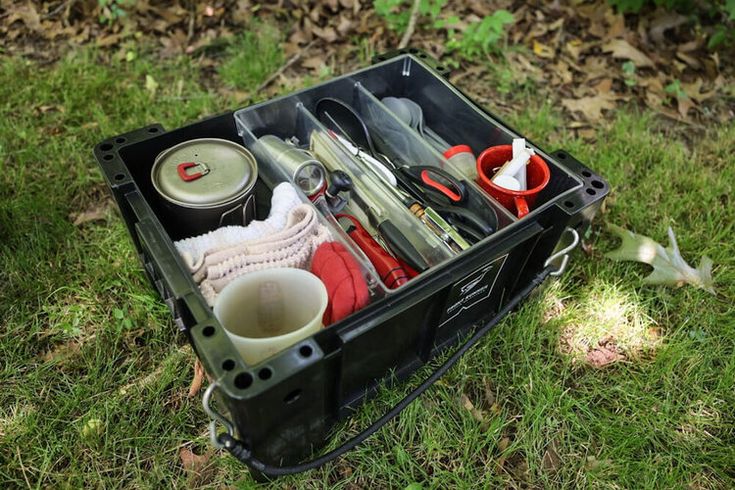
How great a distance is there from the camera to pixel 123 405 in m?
2.00

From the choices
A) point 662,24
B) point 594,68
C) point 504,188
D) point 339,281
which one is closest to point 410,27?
A: point 594,68

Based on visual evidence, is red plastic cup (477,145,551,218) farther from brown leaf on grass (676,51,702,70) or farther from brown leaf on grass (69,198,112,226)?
brown leaf on grass (676,51,702,70)

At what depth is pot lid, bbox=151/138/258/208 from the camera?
1.80 metres

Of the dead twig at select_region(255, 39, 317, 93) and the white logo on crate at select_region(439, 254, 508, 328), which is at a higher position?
the white logo on crate at select_region(439, 254, 508, 328)

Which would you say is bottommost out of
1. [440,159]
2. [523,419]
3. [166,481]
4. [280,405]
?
[166,481]

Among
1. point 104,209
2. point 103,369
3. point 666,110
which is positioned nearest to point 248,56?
point 104,209

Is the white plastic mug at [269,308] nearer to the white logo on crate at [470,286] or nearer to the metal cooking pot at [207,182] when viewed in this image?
the metal cooking pot at [207,182]

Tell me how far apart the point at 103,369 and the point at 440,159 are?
1.47 metres

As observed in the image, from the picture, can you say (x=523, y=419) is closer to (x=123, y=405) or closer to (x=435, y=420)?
(x=435, y=420)

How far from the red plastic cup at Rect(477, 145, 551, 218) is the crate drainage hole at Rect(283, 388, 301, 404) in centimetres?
97

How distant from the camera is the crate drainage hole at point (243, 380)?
1.33 m

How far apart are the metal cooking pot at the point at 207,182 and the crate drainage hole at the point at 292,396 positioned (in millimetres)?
667

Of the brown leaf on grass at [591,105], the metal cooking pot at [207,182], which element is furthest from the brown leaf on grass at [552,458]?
the brown leaf on grass at [591,105]

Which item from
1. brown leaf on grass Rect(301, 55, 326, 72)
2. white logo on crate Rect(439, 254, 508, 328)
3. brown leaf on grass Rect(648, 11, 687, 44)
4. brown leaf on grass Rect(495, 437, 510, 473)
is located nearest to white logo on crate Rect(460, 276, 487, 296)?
white logo on crate Rect(439, 254, 508, 328)
